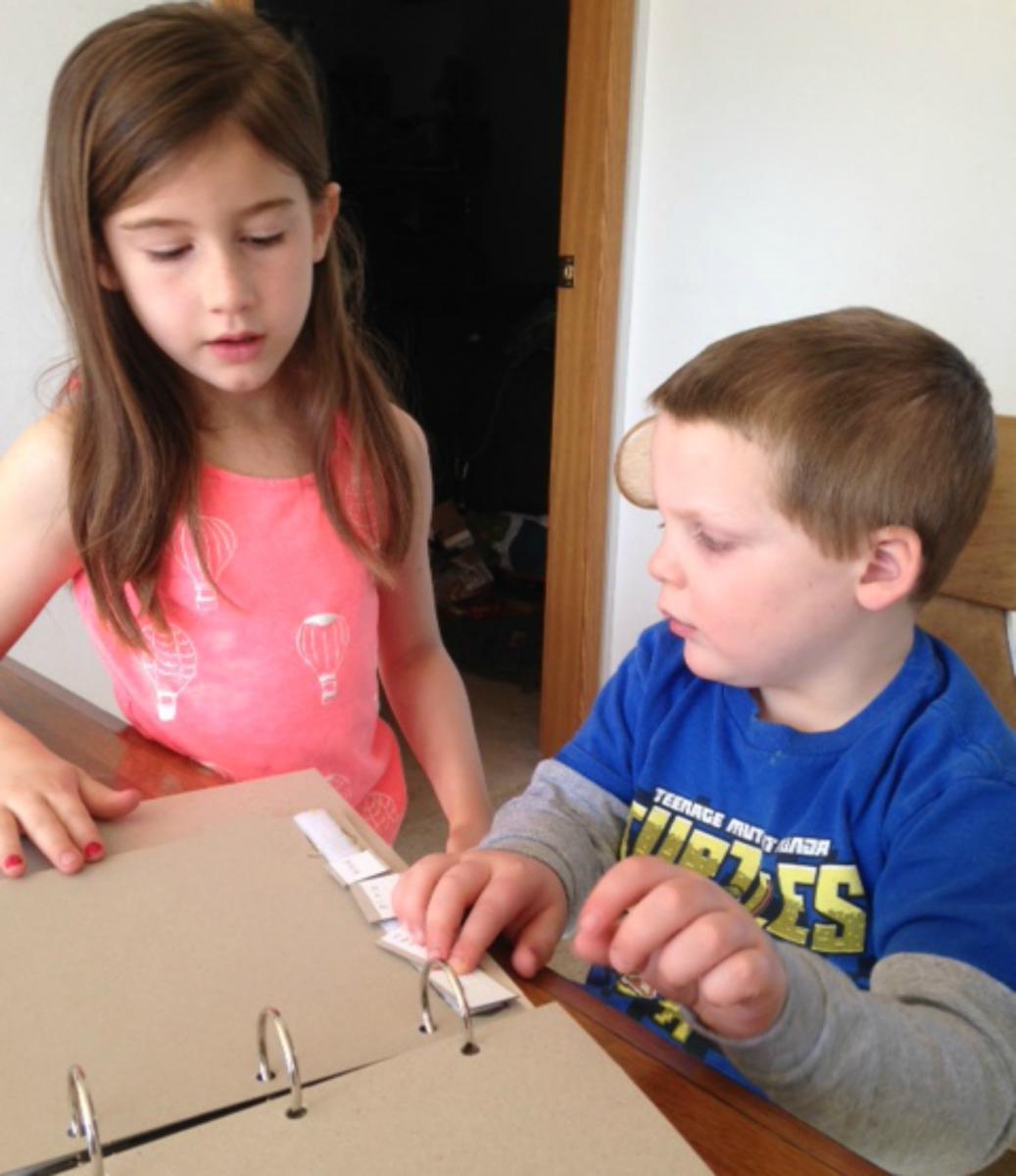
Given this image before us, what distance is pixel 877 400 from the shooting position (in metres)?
0.67

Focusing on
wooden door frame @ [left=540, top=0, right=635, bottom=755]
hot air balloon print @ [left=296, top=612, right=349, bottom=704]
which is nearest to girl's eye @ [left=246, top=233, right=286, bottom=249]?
hot air balloon print @ [left=296, top=612, right=349, bottom=704]

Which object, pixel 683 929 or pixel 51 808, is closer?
pixel 683 929

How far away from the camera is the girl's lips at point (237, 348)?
0.84m

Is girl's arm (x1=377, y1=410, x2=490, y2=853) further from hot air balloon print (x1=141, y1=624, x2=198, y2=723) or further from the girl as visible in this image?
hot air balloon print (x1=141, y1=624, x2=198, y2=723)

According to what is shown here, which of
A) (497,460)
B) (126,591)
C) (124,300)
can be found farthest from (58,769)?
Answer: (497,460)

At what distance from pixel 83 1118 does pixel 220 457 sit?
0.65 m

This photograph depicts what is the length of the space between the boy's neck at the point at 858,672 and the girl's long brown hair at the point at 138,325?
1.40ft

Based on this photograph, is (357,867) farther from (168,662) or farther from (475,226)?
(475,226)

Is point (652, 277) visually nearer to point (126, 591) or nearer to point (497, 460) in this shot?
point (497, 460)

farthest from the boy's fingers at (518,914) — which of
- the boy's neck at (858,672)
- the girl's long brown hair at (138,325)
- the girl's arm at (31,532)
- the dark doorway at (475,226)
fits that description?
the dark doorway at (475,226)

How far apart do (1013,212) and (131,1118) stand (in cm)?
169

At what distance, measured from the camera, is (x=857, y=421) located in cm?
67

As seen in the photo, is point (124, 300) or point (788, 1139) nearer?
point (788, 1139)

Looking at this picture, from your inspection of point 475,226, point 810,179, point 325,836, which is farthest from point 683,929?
point 475,226
